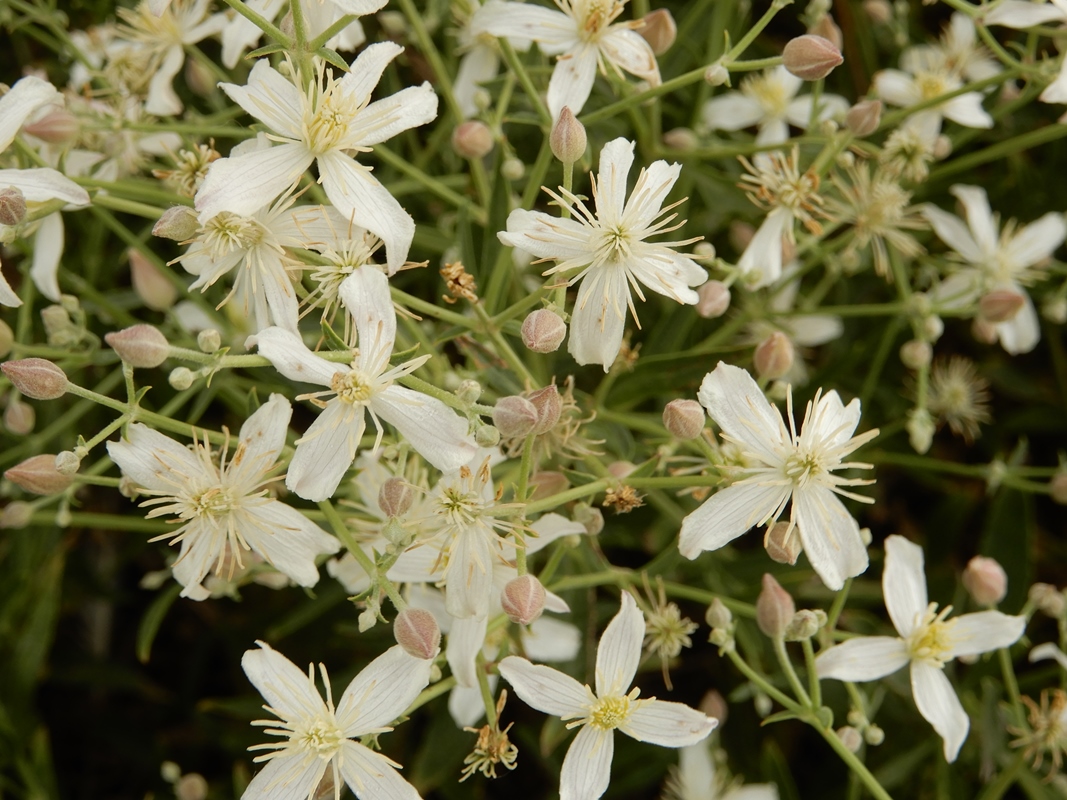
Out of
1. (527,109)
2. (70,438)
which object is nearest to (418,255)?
(527,109)

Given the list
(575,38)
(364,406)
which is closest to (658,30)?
(575,38)

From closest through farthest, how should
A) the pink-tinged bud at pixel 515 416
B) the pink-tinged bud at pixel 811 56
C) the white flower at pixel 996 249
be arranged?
the pink-tinged bud at pixel 515 416
the pink-tinged bud at pixel 811 56
the white flower at pixel 996 249

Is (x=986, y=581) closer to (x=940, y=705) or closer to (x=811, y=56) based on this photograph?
(x=940, y=705)

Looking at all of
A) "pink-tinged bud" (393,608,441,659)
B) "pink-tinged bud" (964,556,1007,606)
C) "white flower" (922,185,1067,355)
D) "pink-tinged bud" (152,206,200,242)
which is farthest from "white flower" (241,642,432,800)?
"white flower" (922,185,1067,355)

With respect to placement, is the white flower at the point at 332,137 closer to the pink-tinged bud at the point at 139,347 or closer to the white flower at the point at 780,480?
the pink-tinged bud at the point at 139,347

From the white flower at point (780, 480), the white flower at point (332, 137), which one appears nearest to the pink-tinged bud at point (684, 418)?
the white flower at point (780, 480)

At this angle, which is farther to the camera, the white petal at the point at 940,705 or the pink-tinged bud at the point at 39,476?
the white petal at the point at 940,705
